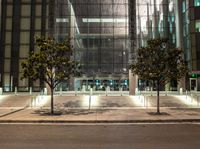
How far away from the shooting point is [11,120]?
16578 millimetres

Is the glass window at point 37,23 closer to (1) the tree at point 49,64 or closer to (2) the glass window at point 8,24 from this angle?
(2) the glass window at point 8,24

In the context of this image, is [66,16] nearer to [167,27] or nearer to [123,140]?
[167,27]

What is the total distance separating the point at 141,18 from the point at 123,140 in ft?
125

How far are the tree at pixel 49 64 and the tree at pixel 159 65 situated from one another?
5.03 metres

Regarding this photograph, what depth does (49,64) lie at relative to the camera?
69.3 ft

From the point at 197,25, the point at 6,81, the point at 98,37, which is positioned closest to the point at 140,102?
the point at 98,37

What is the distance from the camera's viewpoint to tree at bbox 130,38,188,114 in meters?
21.3

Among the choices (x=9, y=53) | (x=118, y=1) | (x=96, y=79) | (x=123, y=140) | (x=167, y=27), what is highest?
(x=118, y=1)

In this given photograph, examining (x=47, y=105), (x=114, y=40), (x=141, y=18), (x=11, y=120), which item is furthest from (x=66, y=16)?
(x=11, y=120)

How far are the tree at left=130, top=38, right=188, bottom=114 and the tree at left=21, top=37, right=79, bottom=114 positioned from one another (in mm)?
5031

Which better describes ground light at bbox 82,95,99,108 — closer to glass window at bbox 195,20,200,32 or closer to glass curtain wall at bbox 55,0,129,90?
glass curtain wall at bbox 55,0,129,90

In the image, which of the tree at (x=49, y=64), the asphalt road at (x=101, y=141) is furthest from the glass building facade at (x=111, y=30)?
the asphalt road at (x=101, y=141)

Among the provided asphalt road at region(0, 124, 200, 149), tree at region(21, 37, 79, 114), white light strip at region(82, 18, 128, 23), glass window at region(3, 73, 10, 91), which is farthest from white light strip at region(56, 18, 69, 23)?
asphalt road at region(0, 124, 200, 149)

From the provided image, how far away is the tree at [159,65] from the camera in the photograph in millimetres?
21266
